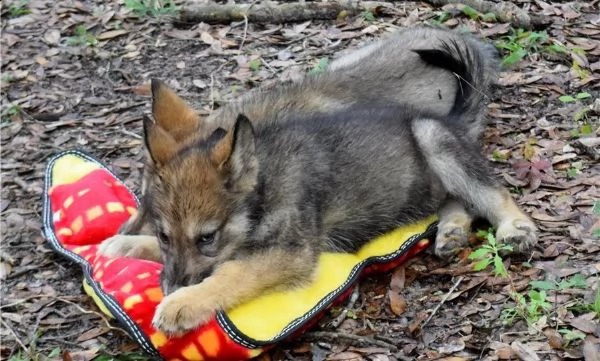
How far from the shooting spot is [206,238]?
443 centimetres

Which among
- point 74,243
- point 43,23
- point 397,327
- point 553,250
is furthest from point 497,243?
point 43,23

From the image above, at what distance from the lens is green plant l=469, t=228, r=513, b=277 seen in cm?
470

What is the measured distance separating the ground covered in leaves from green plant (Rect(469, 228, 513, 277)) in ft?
0.07

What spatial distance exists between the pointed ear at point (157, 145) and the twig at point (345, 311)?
A: 4.18 feet

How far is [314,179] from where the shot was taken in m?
5.11

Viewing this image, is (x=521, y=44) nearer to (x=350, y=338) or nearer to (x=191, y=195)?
(x=350, y=338)

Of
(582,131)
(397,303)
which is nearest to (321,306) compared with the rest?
(397,303)

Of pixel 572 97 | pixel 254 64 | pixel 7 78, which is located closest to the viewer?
pixel 572 97

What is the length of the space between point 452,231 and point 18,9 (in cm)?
592

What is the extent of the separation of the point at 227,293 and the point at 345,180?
1179 mm

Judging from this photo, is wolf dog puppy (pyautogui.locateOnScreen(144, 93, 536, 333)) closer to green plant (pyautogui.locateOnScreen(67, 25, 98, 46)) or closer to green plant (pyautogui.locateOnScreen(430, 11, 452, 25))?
green plant (pyautogui.locateOnScreen(430, 11, 452, 25))

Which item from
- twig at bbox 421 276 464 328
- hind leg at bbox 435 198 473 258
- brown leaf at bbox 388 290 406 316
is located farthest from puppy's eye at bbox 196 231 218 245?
hind leg at bbox 435 198 473 258

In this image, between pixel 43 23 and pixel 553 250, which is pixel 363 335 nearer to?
pixel 553 250

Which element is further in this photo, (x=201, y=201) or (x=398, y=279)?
(x=398, y=279)
